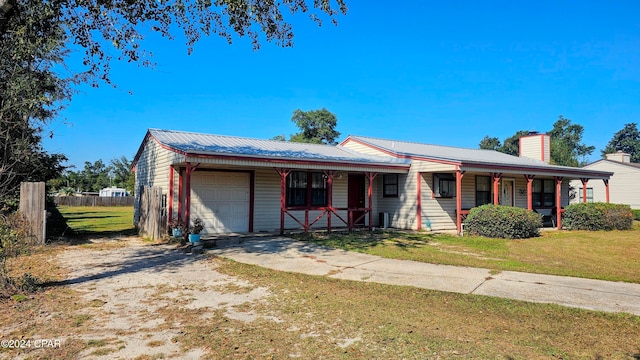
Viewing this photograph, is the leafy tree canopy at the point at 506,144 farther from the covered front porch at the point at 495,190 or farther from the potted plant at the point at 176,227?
the potted plant at the point at 176,227

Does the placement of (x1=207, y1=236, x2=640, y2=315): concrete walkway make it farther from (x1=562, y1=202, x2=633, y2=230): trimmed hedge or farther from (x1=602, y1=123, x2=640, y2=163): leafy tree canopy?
(x1=602, y1=123, x2=640, y2=163): leafy tree canopy

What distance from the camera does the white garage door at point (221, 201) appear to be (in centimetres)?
1299

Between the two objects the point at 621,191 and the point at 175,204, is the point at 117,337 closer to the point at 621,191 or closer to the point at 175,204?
the point at 175,204

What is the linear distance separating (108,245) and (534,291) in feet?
36.5

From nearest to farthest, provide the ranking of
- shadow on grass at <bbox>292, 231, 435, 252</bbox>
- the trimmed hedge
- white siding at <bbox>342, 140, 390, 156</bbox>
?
shadow on grass at <bbox>292, 231, 435, 252</bbox>
the trimmed hedge
white siding at <bbox>342, 140, 390, 156</bbox>

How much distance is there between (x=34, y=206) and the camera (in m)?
10.9

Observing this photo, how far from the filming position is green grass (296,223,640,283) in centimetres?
799

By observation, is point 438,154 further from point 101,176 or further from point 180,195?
point 101,176

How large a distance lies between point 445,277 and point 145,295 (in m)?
5.16

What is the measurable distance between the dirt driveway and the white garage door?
3.18 metres

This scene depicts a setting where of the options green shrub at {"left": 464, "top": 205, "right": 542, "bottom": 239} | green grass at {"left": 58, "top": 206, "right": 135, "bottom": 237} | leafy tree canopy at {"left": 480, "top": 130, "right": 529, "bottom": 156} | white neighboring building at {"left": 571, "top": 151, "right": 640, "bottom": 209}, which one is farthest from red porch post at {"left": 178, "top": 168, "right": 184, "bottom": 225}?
leafy tree canopy at {"left": 480, "top": 130, "right": 529, "bottom": 156}

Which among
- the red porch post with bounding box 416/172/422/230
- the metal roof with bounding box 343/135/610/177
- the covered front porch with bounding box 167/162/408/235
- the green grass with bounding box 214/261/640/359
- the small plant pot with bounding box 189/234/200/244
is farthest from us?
the metal roof with bounding box 343/135/610/177

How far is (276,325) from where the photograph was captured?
4543 millimetres

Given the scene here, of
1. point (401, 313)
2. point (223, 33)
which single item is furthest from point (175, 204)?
point (401, 313)
